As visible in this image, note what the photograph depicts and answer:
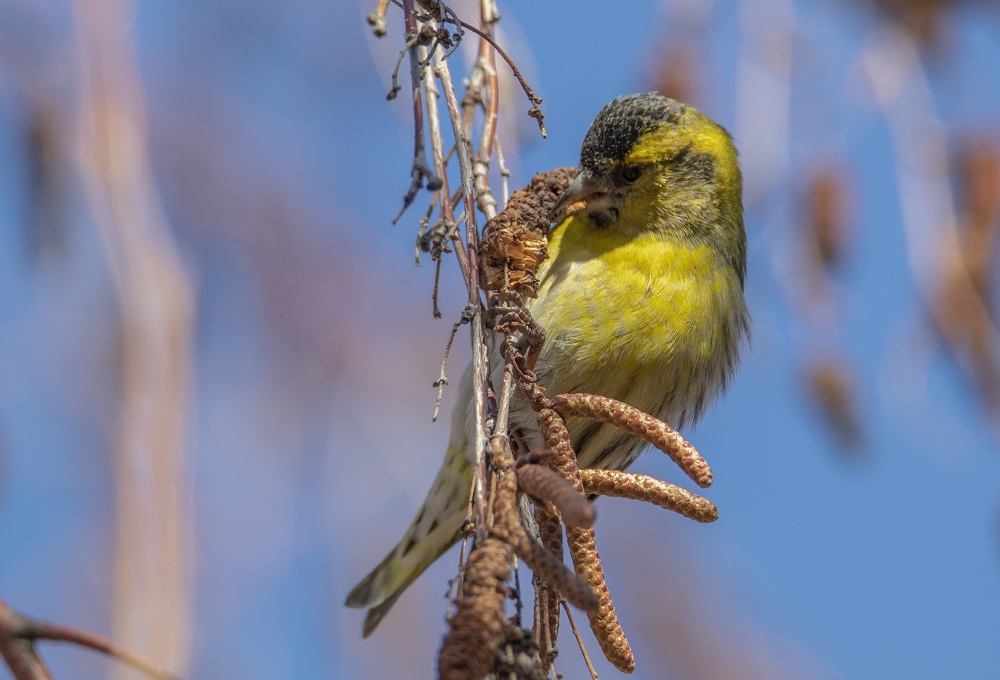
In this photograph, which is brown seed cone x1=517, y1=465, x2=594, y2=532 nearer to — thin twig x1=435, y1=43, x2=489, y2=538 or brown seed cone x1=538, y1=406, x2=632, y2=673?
thin twig x1=435, y1=43, x2=489, y2=538

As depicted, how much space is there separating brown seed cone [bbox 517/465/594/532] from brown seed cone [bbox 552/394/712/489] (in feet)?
1.20

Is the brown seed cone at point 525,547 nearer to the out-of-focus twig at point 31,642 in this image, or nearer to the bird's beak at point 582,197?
the out-of-focus twig at point 31,642

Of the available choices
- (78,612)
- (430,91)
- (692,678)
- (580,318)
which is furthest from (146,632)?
(692,678)

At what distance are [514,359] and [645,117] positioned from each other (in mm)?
1321

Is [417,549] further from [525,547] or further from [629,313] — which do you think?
[525,547]

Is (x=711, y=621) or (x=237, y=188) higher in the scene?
(x=237, y=188)

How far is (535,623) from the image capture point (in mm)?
1466

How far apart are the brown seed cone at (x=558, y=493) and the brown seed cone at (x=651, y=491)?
0.38 m

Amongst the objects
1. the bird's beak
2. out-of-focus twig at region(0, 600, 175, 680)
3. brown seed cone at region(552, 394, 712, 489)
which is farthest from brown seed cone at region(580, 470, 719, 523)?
the bird's beak

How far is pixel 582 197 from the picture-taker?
2.66 metres

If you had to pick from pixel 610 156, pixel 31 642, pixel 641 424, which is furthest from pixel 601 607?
pixel 610 156

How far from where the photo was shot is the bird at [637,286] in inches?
101

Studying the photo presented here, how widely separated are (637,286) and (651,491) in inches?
41.3

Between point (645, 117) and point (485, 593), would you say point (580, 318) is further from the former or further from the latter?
point (485, 593)
